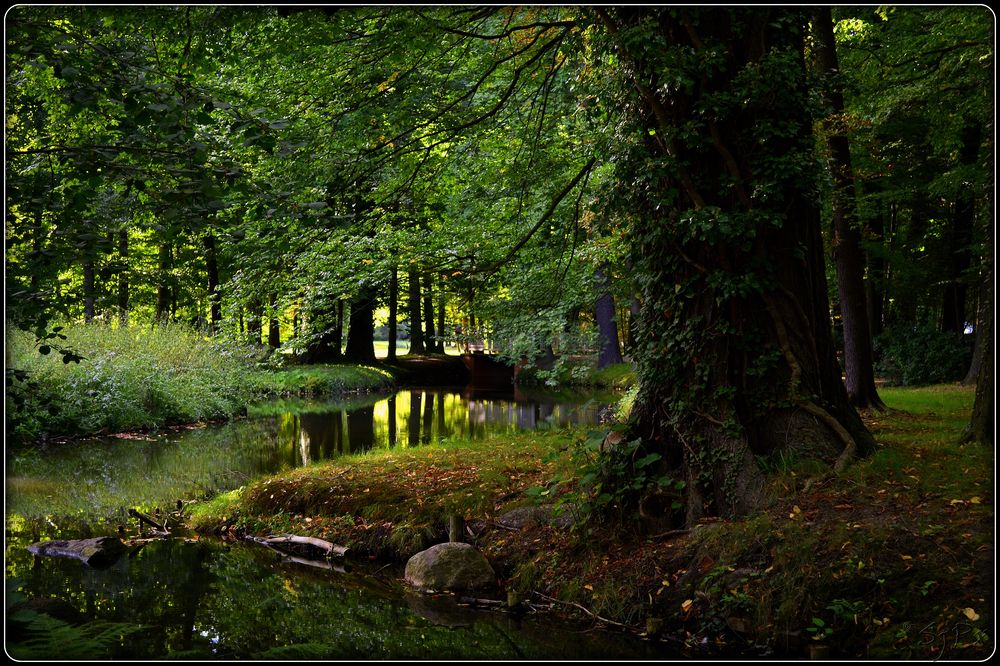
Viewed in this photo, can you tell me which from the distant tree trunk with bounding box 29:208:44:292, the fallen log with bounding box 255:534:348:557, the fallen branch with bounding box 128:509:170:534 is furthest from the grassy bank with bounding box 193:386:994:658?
the distant tree trunk with bounding box 29:208:44:292

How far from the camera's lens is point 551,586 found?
20.5 feet

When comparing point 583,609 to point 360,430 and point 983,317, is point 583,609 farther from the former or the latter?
point 360,430

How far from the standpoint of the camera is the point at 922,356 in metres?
17.5

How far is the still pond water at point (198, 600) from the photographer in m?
5.26

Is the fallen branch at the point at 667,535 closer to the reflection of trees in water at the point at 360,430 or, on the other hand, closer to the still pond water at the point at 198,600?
the still pond water at the point at 198,600

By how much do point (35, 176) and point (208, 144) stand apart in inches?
47.8

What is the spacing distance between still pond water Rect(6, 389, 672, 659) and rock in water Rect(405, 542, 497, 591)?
8.5 inches

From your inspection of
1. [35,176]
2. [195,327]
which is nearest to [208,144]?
[35,176]

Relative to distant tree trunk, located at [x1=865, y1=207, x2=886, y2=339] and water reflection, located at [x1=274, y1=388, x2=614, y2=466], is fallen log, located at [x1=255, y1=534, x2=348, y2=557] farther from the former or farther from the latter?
distant tree trunk, located at [x1=865, y1=207, x2=886, y2=339]

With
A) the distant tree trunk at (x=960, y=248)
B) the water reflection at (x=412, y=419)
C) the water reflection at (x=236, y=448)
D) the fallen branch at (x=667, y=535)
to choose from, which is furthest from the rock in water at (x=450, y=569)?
the distant tree trunk at (x=960, y=248)

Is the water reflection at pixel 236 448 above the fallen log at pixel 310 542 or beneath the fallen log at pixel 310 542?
above

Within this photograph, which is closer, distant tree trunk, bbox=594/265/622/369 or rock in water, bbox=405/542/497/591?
rock in water, bbox=405/542/497/591

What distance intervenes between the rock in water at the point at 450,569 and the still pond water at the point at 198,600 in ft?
0.71

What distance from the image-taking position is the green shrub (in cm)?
1684
